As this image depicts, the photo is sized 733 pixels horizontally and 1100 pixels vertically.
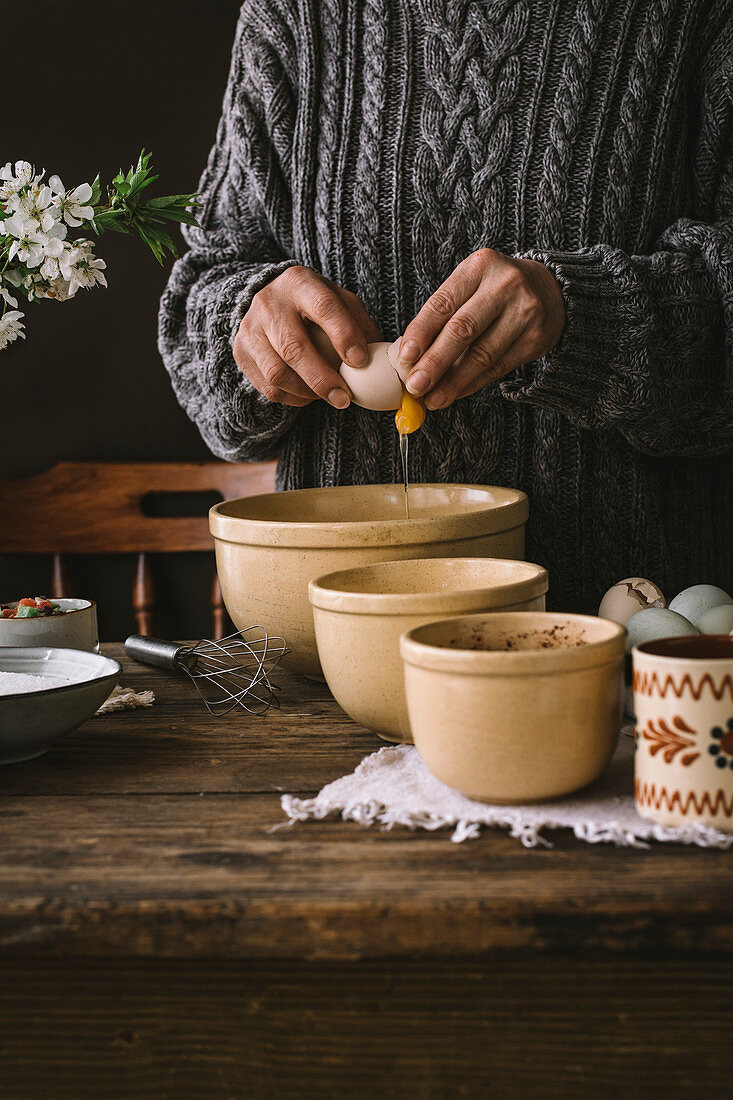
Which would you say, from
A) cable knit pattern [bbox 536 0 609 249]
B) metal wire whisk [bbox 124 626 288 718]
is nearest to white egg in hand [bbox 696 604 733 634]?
metal wire whisk [bbox 124 626 288 718]

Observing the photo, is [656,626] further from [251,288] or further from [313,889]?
[251,288]

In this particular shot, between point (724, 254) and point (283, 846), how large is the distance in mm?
812

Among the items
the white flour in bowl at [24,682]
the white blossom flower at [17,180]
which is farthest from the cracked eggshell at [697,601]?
the white blossom flower at [17,180]

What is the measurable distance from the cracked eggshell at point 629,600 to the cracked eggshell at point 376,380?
259 mm

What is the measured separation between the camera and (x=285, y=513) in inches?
39.0

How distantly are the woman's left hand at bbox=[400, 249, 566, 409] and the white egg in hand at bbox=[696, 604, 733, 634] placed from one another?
0.30 metres

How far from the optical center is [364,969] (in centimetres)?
48

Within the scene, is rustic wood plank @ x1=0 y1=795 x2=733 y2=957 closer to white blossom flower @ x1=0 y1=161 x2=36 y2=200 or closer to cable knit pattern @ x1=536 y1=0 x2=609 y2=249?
white blossom flower @ x1=0 y1=161 x2=36 y2=200

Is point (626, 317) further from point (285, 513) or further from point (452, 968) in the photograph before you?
point (452, 968)

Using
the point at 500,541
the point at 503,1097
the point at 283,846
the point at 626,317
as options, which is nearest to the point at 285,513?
the point at 500,541

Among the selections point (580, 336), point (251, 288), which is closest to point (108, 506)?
point (251, 288)

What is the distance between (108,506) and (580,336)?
4.32 ft

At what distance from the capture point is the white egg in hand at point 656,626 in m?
0.71

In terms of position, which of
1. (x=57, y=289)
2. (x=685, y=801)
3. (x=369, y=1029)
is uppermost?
(x=57, y=289)
